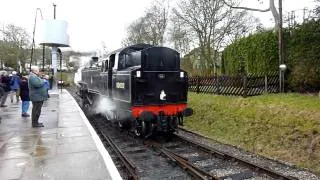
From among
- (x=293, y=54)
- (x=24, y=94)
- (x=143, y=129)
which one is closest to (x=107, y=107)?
(x=24, y=94)

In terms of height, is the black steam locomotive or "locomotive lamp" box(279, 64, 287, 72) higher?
"locomotive lamp" box(279, 64, 287, 72)

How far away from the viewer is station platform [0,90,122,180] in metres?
6.09

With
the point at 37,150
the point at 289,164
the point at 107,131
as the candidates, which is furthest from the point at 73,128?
the point at 289,164

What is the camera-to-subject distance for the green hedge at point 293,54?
15.7 m

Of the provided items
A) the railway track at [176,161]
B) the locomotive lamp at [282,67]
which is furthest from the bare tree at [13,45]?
the railway track at [176,161]

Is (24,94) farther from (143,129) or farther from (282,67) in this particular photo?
(282,67)

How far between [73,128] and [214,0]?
24.5 metres

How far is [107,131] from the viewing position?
14727 mm

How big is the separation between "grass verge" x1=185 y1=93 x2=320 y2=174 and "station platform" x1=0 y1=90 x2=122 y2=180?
488cm

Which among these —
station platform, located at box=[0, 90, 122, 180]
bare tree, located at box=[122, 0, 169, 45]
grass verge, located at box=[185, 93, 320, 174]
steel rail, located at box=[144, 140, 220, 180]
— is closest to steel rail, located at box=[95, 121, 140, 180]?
station platform, located at box=[0, 90, 122, 180]

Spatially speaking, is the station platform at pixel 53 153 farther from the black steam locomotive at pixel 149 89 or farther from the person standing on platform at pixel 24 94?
the person standing on platform at pixel 24 94

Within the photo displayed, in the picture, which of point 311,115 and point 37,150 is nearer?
point 37,150

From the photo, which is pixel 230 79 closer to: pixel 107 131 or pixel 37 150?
pixel 107 131

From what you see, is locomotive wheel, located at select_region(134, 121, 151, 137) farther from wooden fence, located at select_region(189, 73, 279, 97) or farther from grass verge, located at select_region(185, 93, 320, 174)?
wooden fence, located at select_region(189, 73, 279, 97)
